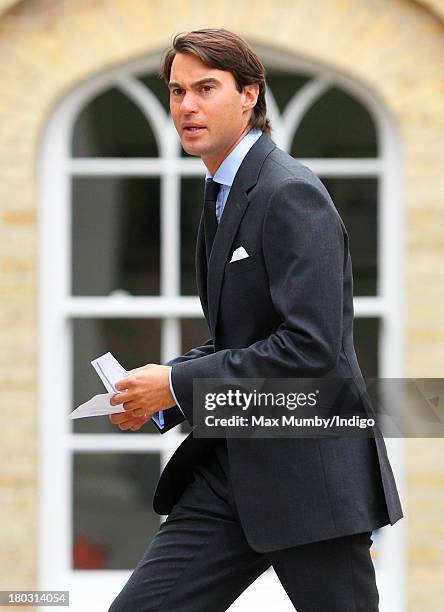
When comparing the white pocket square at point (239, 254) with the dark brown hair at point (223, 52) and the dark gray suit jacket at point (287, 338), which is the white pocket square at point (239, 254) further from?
the dark brown hair at point (223, 52)

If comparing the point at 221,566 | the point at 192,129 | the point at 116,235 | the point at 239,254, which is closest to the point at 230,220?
the point at 239,254

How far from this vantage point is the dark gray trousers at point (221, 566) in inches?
106

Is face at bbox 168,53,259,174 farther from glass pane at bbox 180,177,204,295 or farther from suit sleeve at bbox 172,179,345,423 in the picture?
glass pane at bbox 180,177,204,295

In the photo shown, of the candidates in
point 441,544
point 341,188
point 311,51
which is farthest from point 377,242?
point 441,544

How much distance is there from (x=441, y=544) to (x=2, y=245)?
210cm

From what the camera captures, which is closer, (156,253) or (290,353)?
(290,353)

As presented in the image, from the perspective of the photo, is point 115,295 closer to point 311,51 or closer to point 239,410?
point 311,51

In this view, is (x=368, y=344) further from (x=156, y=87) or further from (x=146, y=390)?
(x=146, y=390)

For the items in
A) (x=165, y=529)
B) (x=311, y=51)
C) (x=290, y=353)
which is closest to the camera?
(x=290, y=353)

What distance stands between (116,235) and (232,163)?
9.17 feet

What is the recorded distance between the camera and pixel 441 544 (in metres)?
5.45

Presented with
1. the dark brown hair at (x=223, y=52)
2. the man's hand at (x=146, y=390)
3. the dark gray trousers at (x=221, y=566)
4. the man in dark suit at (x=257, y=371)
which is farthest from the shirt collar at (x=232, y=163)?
the dark gray trousers at (x=221, y=566)

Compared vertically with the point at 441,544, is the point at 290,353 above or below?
above

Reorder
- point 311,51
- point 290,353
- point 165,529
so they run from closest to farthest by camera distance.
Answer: point 290,353
point 165,529
point 311,51
